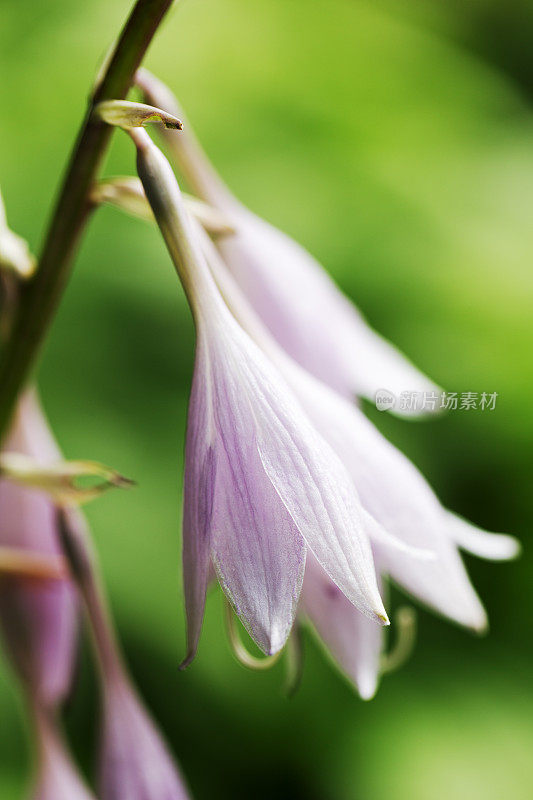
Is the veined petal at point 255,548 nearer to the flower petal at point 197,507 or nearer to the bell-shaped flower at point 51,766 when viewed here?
the flower petal at point 197,507

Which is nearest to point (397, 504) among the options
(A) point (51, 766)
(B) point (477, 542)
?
(B) point (477, 542)

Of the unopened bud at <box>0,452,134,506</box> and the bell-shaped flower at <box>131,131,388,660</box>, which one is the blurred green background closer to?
the unopened bud at <box>0,452,134,506</box>

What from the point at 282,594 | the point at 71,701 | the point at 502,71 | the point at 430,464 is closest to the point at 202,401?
the point at 282,594

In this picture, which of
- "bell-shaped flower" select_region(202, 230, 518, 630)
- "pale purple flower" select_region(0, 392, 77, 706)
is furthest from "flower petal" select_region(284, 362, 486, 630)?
"pale purple flower" select_region(0, 392, 77, 706)

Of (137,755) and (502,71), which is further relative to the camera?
(502,71)

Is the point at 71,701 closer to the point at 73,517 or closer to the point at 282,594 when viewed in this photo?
the point at 73,517

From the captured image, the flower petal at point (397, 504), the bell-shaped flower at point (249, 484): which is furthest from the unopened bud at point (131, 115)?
the flower petal at point (397, 504)
